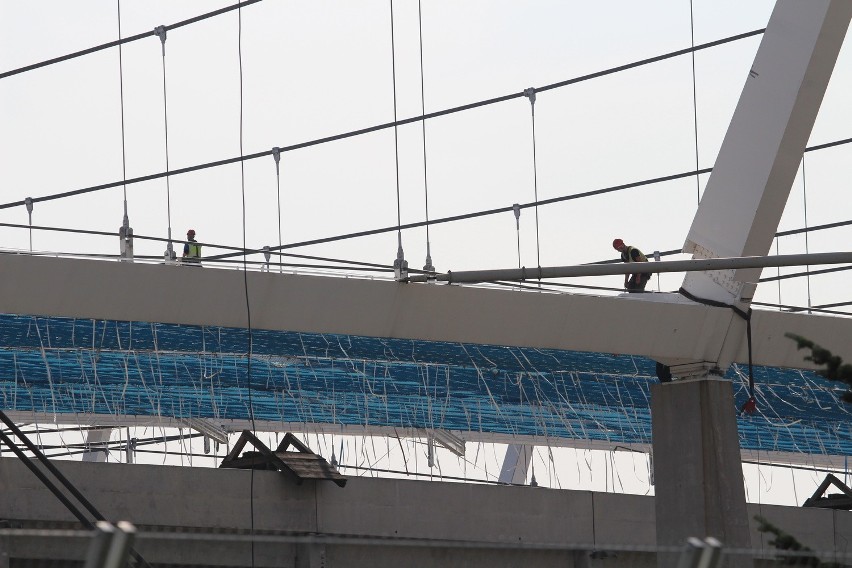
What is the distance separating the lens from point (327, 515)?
21.4 m

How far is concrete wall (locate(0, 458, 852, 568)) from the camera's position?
61.8ft

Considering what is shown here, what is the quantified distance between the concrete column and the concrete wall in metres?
0.89

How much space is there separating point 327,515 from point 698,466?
17.2ft

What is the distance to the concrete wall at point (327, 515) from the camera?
61.8ft

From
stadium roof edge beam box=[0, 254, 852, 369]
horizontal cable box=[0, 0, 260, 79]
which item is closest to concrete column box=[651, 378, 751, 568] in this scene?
stadium roof edge beam box=[0, 254, 852, 369]

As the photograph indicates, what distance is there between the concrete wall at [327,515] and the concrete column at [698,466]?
2.92 ft

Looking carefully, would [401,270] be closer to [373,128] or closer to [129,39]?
[373,128]

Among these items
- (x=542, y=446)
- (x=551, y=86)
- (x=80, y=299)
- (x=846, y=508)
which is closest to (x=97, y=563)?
(x=80, y=299)

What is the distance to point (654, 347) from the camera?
66.7 ft

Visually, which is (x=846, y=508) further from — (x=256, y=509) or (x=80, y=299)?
(x=80, y=299)

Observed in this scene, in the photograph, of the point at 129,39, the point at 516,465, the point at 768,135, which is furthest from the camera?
the point at 516,465

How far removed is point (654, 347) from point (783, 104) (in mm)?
3623

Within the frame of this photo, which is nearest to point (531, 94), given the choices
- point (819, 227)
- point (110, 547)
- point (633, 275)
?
point (819, 227)

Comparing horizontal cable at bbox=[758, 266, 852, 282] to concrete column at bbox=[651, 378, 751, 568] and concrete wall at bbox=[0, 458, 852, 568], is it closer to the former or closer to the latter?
concrete wall at bbox=[0, 458, 852, 568]
